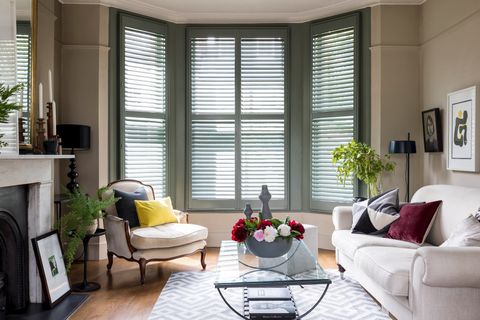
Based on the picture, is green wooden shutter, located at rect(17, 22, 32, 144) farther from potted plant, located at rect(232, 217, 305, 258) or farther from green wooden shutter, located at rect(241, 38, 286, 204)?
green wooden shutter, located at rect(241, 38, 286, 204)

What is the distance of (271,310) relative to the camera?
311 cm

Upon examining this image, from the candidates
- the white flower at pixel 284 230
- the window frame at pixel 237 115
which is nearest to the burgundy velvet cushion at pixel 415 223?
the white flower at pixel 284 230

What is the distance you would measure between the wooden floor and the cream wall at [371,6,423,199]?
144 centimetres

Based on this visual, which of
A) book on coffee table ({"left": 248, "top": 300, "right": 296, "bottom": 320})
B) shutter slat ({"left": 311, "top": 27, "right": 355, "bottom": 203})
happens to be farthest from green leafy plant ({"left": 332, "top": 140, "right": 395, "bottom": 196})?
book on coffee table ({"left": 248, "top": 300, "right": 296, "bottom": 320})

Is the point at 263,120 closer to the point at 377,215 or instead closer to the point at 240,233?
the point at 377,215

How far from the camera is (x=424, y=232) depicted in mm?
3627

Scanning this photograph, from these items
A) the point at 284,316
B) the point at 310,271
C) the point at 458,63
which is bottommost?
the point at 284,316

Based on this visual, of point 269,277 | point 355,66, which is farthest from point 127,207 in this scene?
point 355,66

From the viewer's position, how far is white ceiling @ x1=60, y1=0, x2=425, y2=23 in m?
5.31

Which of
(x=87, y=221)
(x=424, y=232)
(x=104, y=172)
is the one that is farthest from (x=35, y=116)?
(x=424, y=232)

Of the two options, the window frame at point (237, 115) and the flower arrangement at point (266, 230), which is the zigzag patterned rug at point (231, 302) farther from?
the window frame at point (237, 115)

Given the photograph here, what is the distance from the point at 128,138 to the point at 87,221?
168cm

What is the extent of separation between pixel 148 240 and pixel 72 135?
1429 millimetres

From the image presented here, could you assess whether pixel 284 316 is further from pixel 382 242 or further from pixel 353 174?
pixel 353 174
